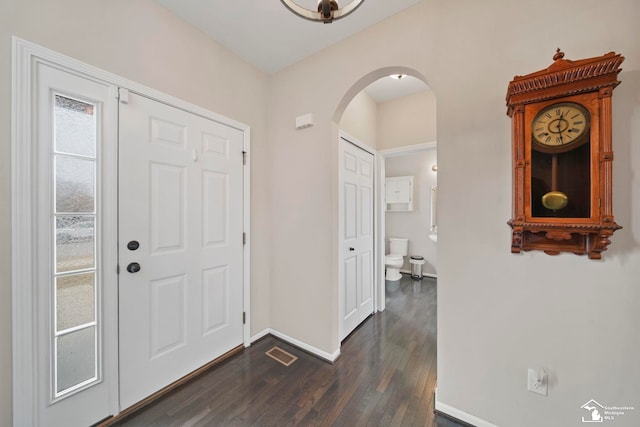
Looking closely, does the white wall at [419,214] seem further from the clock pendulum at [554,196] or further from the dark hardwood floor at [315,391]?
the clock pendulum at [554,196]

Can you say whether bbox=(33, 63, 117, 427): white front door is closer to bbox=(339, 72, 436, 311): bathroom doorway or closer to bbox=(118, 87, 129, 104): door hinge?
bbox=(118, 87, 129, 104): door hinge

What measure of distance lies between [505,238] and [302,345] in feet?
→ 6.06

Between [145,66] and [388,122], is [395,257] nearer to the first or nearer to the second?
[388,122]

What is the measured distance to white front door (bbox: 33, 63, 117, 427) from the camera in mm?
1200

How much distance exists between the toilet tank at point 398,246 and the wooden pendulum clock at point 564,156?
3.37 meters

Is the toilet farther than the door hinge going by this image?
Yes

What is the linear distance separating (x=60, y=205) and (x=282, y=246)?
61.1 inches

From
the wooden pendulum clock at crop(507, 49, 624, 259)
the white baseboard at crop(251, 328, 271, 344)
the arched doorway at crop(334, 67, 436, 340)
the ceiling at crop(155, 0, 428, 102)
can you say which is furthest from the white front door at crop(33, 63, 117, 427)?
the wooden pendulum clock at crop(507, 49, 624, 259)

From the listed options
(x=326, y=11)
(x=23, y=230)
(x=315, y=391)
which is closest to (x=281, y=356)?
(x=315, y=391)

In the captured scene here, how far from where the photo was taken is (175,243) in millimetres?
1723

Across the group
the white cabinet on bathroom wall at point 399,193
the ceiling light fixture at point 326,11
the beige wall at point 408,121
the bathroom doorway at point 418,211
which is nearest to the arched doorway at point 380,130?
the beige wall at point 408,121

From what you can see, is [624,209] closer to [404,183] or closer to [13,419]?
[13,419]

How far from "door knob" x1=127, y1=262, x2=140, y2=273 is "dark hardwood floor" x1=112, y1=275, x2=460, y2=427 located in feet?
2.95

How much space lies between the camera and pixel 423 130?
2.64 metres
